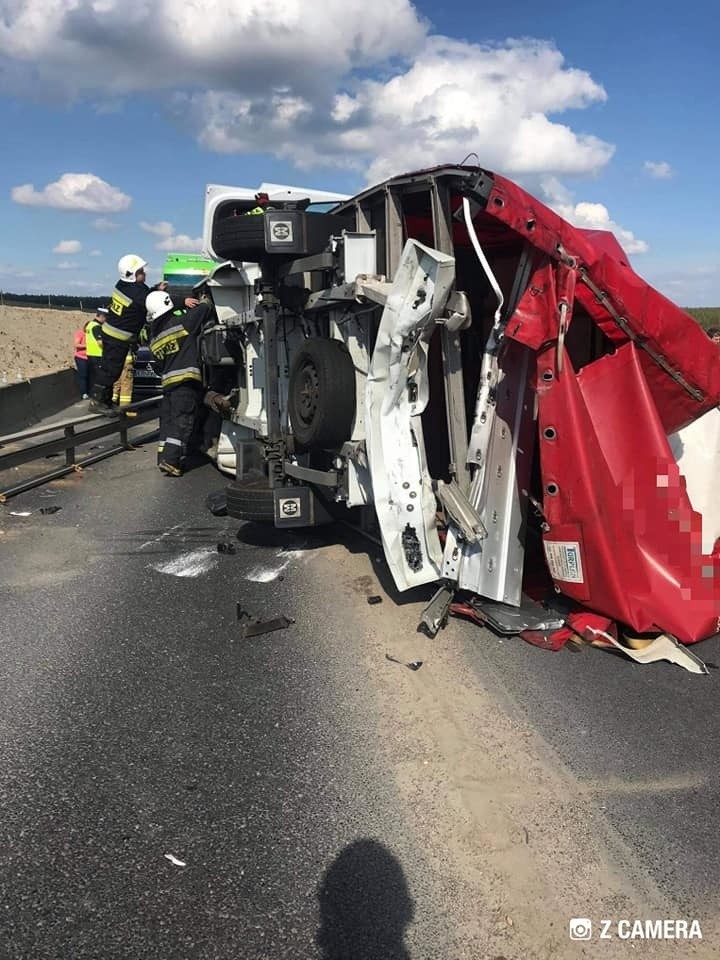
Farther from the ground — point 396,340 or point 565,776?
point 396,340

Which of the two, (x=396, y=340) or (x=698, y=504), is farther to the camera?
(x=698, y=504)

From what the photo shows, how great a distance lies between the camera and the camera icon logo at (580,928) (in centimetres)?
202

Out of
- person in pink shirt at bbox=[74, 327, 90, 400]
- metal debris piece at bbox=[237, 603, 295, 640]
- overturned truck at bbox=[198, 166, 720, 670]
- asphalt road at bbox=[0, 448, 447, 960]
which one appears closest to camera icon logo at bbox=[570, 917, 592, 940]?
asphalt road at bbox=[0, 448, 447, 960]

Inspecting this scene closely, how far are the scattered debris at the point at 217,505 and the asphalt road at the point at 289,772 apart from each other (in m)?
1.64

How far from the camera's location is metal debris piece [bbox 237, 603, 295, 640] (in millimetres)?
3898

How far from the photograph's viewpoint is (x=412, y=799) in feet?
8.44

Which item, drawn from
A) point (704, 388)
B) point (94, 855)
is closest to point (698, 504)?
point (704, 388)

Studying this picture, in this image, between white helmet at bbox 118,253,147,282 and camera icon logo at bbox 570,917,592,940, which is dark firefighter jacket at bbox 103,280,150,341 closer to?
white helmet at bbox 118,253,147,282

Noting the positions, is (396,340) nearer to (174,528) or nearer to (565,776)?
(565,776)

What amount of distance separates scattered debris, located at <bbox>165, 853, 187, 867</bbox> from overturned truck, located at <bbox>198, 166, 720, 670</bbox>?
1831mm

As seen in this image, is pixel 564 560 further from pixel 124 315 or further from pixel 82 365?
pixel 82 365

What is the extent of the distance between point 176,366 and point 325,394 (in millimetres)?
3265

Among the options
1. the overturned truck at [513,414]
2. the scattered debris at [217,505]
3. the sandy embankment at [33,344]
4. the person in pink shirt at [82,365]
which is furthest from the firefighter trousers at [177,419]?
the person in pink shirt at [82,365]

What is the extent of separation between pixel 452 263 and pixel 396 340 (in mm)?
446
